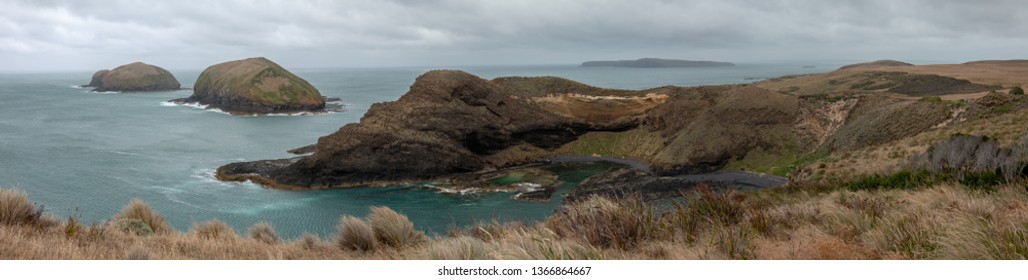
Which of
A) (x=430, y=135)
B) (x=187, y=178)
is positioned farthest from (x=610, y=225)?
(x=187, y=178)

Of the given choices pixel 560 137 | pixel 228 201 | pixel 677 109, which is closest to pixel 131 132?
pixel 228 201

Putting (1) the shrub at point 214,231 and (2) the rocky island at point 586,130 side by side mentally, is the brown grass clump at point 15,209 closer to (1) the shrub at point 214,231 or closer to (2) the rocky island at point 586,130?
(1) the shrub at point 214,231

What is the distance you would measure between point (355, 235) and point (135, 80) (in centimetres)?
20263

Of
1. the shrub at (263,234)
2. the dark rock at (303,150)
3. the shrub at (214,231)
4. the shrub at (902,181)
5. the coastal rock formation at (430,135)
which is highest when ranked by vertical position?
the shrub at (214,231)

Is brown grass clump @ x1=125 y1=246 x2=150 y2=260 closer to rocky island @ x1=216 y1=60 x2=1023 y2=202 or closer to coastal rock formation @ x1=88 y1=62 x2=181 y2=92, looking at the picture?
rocky island @ x1=216 y1=60 x2=1023 y2=202

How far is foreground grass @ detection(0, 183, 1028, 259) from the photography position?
23.5 feet

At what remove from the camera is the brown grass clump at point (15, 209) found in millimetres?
10727

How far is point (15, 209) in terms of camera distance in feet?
35.7

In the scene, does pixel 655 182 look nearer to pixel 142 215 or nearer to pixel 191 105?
pixel 142 215

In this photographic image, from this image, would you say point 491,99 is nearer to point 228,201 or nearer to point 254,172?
point 254,172

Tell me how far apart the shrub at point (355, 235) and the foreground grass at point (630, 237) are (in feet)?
0.06

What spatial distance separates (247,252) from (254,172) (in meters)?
49.3

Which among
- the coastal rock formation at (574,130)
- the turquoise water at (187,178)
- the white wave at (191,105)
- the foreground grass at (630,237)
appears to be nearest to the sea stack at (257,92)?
the white wave at (191,105)

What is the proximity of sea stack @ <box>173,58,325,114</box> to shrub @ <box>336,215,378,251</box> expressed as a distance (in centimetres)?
11413
